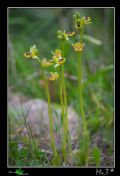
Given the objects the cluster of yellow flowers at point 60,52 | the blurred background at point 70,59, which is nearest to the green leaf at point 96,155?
the cluster of yellow flowers at point 60,52

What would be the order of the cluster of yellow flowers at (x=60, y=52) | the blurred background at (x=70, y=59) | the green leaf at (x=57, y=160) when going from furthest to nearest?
the blurred background at (x=70, y=59) < the green leaf at (x=57, y=160) < the cluster of yellow flowers at (x=60, y=52)

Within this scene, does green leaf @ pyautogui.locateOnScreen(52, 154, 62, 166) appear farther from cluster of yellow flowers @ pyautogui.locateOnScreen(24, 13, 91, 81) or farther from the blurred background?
the blurred background

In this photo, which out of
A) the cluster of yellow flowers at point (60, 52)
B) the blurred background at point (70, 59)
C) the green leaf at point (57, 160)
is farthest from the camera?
the blurred background at point (70, 59)

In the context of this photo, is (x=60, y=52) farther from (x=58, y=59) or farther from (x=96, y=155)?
(x=96, y=155)

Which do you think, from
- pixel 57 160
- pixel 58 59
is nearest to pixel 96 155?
pixel 57 160

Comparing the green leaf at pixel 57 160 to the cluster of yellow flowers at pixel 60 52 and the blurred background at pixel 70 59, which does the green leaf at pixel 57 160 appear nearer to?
the cluster of yellow flowers at pixel 60 52

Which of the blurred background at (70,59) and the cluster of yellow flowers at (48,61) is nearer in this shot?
the cluster of yellow flowers at (48,61)
